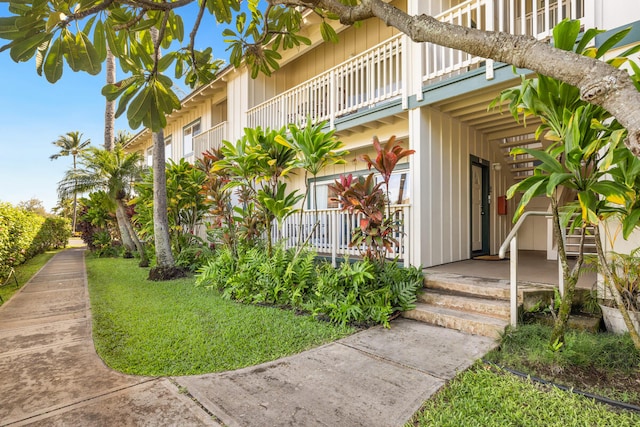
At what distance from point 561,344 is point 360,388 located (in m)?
2.01

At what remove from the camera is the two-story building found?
5.39 metres

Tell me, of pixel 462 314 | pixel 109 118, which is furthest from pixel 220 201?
pixel 109 118

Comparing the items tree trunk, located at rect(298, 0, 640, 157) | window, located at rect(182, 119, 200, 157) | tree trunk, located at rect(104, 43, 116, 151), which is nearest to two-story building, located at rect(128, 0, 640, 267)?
tree trunk, located at rect(298, 0, 640, 157)

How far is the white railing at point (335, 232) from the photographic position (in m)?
5.86

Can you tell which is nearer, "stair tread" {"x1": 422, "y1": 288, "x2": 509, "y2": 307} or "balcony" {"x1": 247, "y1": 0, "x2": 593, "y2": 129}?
"stair tread" {"x1": 422, "y1": 288, "x2": 509, "y2": 307}

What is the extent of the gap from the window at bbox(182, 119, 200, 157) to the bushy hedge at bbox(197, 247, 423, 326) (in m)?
10.6

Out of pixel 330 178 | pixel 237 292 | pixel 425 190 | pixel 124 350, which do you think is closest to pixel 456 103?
pixel 425 190

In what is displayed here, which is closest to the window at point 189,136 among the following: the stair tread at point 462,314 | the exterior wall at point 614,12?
the stair tread at point 462,314

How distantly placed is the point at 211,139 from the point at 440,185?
919cm

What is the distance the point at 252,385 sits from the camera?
9.22ft

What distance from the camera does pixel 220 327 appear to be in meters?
4.33

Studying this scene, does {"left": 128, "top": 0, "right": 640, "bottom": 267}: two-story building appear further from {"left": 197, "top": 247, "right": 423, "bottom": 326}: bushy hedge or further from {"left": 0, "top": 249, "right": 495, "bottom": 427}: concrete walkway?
{"left": 0, "top": 249, "right": 495, "bottom": 427}: concrete walkway

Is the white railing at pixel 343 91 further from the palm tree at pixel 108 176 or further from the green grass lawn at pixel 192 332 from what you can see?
the palm tree at pixel 108 176

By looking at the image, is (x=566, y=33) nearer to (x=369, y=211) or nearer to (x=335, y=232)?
(x=369, y=211)
